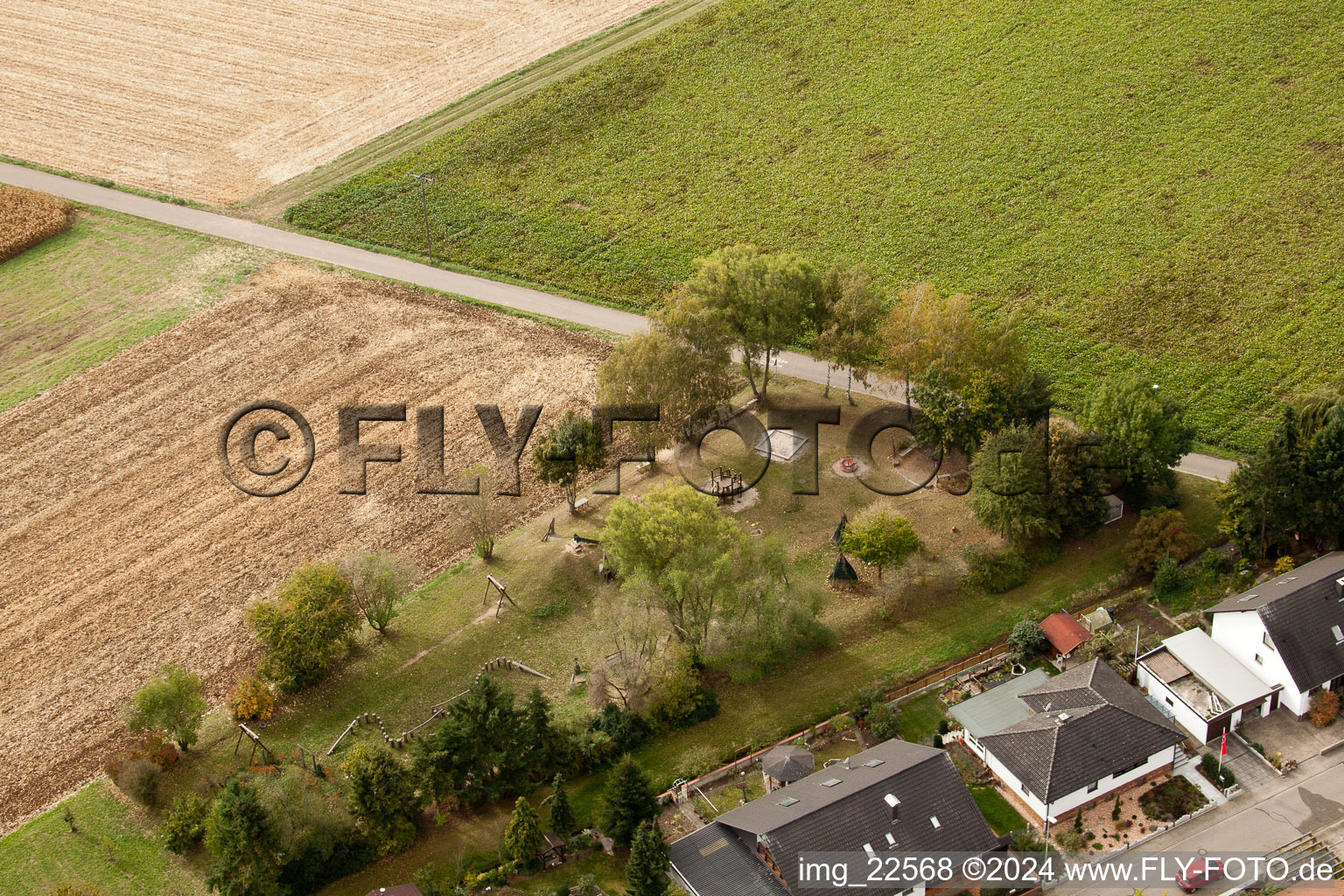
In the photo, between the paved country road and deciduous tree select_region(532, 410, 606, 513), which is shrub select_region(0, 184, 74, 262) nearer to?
the paved country road

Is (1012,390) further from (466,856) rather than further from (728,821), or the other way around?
(466,856)

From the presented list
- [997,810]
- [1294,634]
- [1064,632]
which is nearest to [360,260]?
[1064,632]

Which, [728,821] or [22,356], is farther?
[22,356]

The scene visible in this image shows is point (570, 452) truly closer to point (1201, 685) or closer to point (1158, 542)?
point (1158, 542)

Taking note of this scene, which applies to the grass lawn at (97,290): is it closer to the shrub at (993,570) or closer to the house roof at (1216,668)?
the shrub at (993,570)

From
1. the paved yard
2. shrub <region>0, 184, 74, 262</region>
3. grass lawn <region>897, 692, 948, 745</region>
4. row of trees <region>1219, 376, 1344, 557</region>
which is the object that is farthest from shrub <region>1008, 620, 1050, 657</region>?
shrub <region>0, 184, 74, 262</region>

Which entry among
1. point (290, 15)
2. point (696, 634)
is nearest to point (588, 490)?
point (696, 634)
